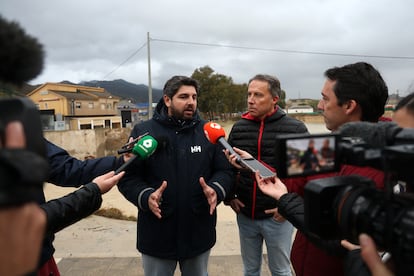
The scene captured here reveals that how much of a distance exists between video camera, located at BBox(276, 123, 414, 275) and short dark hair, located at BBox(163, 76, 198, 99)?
168cm

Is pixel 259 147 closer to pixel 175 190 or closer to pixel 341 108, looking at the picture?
pixel 175 190

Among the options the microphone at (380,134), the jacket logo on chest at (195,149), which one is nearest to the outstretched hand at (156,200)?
the jacket logo on chest at (195,149)

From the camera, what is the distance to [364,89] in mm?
1719

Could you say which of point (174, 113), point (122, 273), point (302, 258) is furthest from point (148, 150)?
point (122, 273)

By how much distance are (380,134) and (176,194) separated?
1.62 metres

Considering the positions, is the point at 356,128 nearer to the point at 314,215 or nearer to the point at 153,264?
the point at 314,215

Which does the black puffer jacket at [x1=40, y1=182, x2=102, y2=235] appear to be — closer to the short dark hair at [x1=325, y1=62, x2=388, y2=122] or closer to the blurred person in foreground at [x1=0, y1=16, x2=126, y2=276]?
the blurred person in foreground at [x1=0, y1=16, x2=126, y2=276]

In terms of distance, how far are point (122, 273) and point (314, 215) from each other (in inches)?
116

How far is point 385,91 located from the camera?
175 cm

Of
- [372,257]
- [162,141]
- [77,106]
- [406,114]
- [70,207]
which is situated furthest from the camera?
[77,106]

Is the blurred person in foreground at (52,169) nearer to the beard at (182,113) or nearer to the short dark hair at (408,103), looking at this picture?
the beard at (182,113)

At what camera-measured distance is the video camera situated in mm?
836

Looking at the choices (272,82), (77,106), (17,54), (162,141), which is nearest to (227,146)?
(162,141)

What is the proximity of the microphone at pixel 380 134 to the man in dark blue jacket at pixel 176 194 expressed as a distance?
132 centimetres
